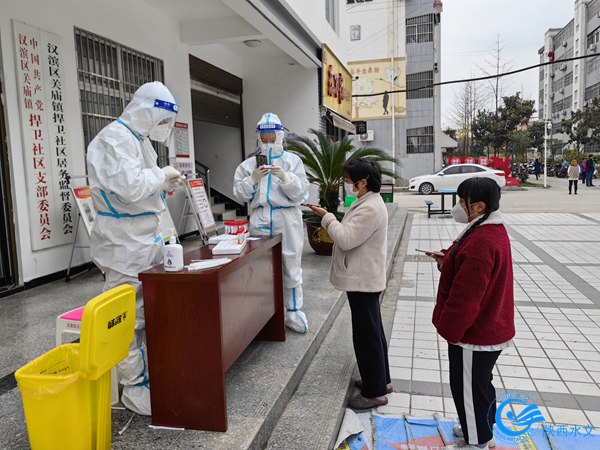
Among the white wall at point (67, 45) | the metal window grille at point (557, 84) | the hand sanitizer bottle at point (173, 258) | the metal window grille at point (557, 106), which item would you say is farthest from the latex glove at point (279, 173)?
the metal window grille at point (557, 106)

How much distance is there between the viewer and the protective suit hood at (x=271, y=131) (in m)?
3.38

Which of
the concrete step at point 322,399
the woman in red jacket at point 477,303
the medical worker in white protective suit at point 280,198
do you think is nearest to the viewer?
the woman in red jacket at point 477,303

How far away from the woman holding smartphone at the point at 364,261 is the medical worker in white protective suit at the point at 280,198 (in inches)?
25.8

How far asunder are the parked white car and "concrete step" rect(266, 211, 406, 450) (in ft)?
52.1

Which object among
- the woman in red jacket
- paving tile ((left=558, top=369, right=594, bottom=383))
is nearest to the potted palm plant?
paving tile ((left=558, top=369, right=594, bottom=383))

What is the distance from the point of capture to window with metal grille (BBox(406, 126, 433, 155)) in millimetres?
26422

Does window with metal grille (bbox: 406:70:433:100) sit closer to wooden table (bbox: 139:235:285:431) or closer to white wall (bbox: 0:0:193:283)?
white wall (bbox: 0:0:193:283)

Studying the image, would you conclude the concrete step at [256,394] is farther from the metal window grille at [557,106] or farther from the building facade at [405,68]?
the metal window grille at [557,106]

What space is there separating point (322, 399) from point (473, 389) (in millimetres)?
901

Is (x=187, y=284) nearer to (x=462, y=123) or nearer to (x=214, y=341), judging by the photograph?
(x=214, y=341)

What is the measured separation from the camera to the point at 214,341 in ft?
7.01

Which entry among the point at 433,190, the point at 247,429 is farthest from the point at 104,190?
the point at 433,190

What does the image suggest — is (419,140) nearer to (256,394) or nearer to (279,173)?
(279,173)

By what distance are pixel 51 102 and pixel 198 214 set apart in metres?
2.65
